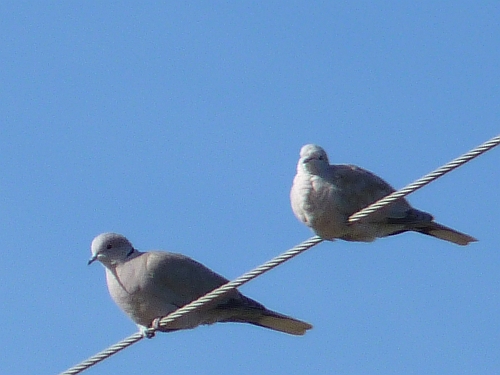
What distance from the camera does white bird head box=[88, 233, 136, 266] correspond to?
363 inches

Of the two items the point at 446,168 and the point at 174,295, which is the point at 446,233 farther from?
the point at 446,168

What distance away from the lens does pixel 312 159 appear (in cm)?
870

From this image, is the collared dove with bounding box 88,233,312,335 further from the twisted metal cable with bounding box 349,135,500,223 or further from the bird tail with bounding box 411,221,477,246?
the twisted metal cable with bounding box 349,135,500,223

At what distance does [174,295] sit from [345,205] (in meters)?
1.15

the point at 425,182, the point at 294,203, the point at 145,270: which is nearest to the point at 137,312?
the point at 145,270

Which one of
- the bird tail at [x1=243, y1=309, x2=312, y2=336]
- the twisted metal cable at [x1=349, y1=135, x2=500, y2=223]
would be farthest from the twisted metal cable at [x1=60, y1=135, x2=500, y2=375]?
the bird tail at [x1=243, y1=309, x2=312, y2=336]

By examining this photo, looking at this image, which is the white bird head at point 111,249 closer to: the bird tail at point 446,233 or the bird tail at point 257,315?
the bird tail at point 257,315

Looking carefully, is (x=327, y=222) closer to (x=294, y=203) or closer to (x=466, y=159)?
(x=294, y=203)

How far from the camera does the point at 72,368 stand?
24.9 feet

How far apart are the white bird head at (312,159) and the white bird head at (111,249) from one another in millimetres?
1239

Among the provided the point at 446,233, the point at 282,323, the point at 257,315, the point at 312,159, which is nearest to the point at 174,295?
the point at 257,315

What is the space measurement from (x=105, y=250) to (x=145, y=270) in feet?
1.32

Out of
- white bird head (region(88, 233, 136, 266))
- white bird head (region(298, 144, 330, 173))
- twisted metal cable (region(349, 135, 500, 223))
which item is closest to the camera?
twisted metal cable (region(349, 135, 500, 223))

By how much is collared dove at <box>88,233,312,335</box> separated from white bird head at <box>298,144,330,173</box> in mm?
811
